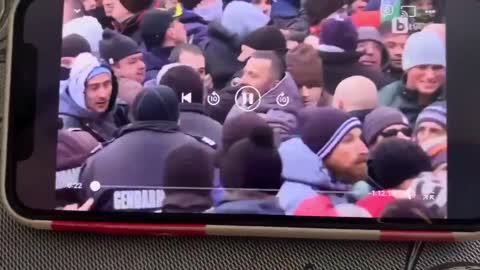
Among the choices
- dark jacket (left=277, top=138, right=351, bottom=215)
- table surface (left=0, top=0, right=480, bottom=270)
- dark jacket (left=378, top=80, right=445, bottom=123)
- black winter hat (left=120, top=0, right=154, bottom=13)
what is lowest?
table surface (left=0, top=0, right=480, bottom=270)

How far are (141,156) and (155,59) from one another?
2.0 inches

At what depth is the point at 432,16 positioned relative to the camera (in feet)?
1.18

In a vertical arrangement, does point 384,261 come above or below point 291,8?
below

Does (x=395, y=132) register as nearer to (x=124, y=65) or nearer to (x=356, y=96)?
(x=356, y=96)

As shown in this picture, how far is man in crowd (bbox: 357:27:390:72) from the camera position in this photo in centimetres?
36

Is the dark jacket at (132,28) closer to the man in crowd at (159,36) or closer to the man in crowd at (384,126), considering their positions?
the man in crowd at (159,36)

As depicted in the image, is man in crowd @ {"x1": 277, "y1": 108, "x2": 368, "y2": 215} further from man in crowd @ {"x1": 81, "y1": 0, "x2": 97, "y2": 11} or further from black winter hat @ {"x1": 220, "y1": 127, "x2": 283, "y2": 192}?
man in crowd @ {"x1": 81, "y1": 0, "x2": 97, "y2": 11}

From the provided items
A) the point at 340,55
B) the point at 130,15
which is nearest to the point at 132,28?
the point at 130,15

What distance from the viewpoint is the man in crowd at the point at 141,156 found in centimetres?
35

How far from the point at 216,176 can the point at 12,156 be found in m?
0.11

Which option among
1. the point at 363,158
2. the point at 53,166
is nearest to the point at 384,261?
the point at 363,158

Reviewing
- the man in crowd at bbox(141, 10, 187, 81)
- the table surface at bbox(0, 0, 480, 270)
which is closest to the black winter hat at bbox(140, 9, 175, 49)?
the man in crowd at bbox(141, 10, 187, 81)

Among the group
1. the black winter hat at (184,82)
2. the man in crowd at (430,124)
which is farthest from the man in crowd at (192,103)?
the man in crowd at (430,124)

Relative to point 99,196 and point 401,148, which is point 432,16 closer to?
point 401,148
